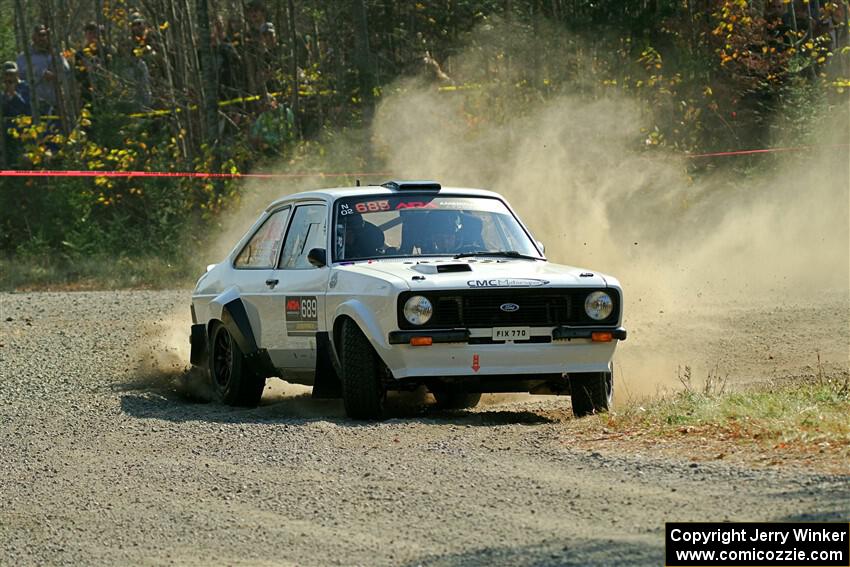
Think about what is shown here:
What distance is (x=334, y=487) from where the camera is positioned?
7.66m

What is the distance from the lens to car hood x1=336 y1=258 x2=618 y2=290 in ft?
31.8

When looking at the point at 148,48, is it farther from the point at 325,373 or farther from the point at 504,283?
the point at 504,283

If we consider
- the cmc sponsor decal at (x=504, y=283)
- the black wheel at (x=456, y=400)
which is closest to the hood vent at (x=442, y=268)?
the cmc sponsor decal at (x=504, y=283)

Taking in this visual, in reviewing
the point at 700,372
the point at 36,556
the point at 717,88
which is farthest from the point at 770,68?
the point at 36,556

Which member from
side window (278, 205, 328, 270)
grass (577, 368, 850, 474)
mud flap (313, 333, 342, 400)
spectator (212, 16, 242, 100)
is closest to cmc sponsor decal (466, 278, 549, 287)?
grass (577, 368, 850, 474)

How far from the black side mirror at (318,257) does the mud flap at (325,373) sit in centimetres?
51

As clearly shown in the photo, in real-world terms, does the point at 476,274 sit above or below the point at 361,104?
above

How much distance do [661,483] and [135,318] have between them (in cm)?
1224

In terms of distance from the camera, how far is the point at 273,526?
6.86 meters

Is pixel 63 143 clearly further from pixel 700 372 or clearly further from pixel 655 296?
pixel 700 372

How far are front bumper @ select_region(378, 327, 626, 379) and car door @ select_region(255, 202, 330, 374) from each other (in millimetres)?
1083

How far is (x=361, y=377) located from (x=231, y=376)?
1960 mm

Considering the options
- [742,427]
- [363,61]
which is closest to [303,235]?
[742,427]

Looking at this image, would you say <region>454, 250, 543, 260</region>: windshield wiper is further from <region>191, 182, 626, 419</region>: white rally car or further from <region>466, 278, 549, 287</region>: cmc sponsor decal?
<region>466, 278, 549, 287</region>: cmc sponsor decal
